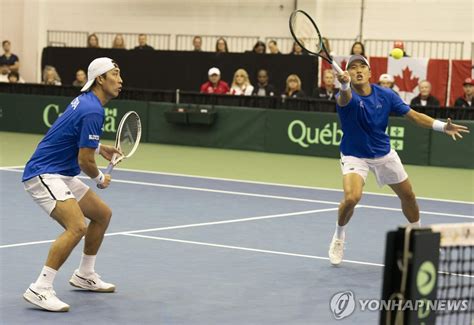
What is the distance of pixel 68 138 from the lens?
773cm

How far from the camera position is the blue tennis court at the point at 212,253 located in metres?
7.75

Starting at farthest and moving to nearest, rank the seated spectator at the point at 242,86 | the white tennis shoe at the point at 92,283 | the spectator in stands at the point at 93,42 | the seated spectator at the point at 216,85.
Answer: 1. the spectator in stands at the point at 93,42
2. the seated spectator at the point at 216,85
3. the seated spectator at the point at 242,86
4. the white tennis shoe at the point at 92,283

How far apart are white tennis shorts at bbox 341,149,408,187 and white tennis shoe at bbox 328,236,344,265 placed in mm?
634

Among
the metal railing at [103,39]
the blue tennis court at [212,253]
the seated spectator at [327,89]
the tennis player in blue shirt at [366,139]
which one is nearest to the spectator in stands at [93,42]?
the metal railing at [103,39]

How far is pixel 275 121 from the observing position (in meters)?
20.7

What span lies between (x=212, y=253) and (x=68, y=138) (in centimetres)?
280

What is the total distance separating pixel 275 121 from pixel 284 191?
5.70 metres

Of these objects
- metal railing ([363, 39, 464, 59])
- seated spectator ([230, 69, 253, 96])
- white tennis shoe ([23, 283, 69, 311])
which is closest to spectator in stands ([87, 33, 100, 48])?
seated spectator ([230, 69, 253, 96])

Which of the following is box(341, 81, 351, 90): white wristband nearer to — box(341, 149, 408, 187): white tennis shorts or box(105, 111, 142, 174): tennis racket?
box(341, 149, 408, 187): white tennis shorts

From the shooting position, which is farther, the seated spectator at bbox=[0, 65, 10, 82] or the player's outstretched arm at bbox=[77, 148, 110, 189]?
the seated spectator at bbox=[0, 65, 10, 82]

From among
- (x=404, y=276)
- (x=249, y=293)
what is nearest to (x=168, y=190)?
(x=249, y=293)

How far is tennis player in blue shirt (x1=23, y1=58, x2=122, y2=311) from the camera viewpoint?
7578 millimetres

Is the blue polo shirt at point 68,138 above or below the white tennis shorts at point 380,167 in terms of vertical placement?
above

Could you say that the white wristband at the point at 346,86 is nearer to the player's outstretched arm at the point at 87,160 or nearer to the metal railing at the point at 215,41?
the player's outstretched arm at the point at 87,160
